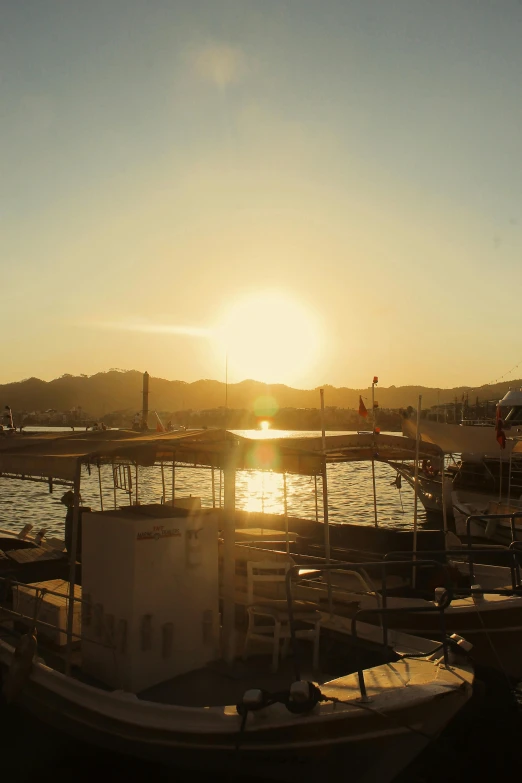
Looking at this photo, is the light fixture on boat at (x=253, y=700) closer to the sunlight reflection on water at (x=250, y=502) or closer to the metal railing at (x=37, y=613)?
the metal railing at (x=37, y=613)

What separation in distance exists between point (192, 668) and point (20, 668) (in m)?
2.06

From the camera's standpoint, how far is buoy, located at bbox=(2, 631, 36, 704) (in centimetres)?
790

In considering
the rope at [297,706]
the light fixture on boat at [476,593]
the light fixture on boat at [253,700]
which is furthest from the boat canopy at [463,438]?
the light fixture on boat at [253,700]

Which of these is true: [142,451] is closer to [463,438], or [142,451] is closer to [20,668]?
[20,668]

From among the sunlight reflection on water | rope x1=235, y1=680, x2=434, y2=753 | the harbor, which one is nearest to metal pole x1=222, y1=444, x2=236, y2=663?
the harbor

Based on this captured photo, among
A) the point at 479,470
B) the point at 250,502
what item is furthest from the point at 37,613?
the point at 250,502

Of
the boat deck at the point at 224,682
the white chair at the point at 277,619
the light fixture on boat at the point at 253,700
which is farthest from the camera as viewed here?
the white chair at the point at 277,619

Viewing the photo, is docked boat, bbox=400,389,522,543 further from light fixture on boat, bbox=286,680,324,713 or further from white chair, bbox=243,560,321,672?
light fixture on boat, bbox=286,680,324,713

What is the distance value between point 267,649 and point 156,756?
255 cm

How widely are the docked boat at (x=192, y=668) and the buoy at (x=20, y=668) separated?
0.06ft

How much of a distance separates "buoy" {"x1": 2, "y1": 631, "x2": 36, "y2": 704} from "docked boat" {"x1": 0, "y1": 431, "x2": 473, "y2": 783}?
0.02 meters

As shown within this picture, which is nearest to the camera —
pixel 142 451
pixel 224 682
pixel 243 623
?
pixel 224 682

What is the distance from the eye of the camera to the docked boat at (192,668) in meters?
6.52

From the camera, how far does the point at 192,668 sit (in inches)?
332
